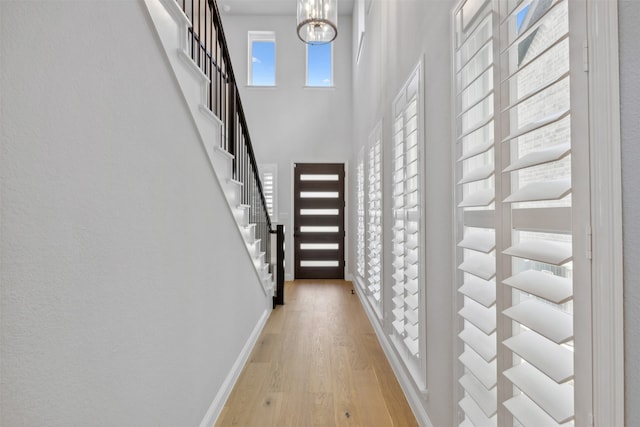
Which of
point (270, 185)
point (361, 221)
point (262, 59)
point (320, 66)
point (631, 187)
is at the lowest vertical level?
point (361, 221)

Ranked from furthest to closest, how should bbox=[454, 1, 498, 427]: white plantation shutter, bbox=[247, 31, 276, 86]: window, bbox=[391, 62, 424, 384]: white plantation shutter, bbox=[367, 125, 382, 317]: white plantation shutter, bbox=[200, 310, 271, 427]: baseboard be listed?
bbox=[247, 31, 276, 86]: window → bbox=[367, 125, 382, 317]: white plantation shutter → bbox=[391, 62, 424, 384]: white plantation shutter → bbox=[200, 310, 271, 427]: baseboard → bbox=[454, 1, 498, 427]: white plantation shutter

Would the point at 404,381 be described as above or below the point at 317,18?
below

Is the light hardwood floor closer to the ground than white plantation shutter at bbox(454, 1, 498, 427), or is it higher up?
closer to the ground

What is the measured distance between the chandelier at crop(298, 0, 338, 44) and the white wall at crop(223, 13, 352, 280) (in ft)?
7.74

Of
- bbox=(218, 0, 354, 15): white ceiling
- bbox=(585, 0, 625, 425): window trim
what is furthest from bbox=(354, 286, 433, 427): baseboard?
bbox=(218, 0, 354, 15): white ceiling

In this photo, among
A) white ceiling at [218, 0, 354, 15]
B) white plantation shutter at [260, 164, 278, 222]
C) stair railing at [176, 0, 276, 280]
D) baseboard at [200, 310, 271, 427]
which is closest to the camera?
baseboard at [200, 310, 271, 427]

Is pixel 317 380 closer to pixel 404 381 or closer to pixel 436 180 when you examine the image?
pixel 404 381

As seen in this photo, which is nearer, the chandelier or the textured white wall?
the textured white wall

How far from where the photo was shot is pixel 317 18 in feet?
10.00

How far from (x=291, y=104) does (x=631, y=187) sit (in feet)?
17.8

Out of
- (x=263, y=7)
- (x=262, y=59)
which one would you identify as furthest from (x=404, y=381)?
(x=263, y=7)

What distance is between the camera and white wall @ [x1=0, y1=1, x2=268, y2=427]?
0.63 metres

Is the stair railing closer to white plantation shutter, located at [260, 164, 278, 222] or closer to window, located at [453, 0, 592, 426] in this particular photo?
window, located at [453, 0, 592, 426]

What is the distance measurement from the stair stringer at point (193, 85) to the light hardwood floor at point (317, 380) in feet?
3.35
